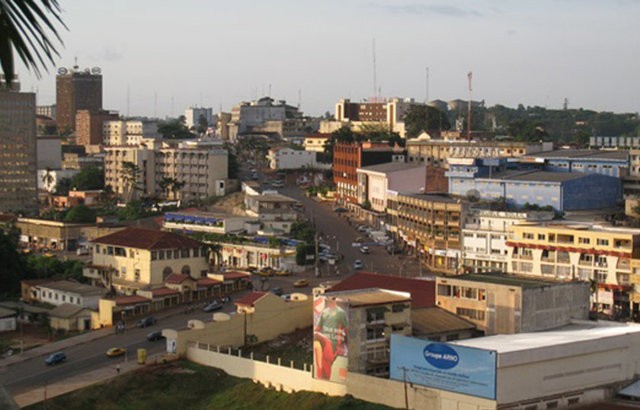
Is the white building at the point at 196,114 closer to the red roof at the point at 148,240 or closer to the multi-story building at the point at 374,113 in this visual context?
the multi-story building at the point at 374,113

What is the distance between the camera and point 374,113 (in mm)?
57344

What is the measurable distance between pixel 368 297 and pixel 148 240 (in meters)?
10.4

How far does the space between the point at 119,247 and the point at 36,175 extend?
19005 mm

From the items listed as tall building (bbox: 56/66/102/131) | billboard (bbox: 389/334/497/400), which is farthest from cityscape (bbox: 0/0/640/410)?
tall building (bbox: 56/66/102/131)

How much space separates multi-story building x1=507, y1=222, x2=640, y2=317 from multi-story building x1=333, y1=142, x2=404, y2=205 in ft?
44.2

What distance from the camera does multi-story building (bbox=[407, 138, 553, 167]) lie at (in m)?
35.9

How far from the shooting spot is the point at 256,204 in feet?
98.7

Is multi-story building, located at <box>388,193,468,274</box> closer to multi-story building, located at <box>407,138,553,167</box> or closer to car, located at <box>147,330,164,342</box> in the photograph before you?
multi-story building, located at <box>407,138,553,167</box>

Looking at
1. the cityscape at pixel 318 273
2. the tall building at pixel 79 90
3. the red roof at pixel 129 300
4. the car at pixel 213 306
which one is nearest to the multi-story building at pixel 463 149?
the cityscape at pixel 318 273

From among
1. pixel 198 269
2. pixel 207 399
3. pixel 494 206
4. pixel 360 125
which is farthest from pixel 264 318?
pixel 360 125

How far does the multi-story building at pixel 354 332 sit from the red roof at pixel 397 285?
255 centimetres

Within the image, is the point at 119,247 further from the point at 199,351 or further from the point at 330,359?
the point at 330,359

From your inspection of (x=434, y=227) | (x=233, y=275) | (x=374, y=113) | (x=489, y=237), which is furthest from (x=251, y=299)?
(x=374, y=113)

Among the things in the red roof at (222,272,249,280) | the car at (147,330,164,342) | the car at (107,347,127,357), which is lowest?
the car at (107,347,127,357)
